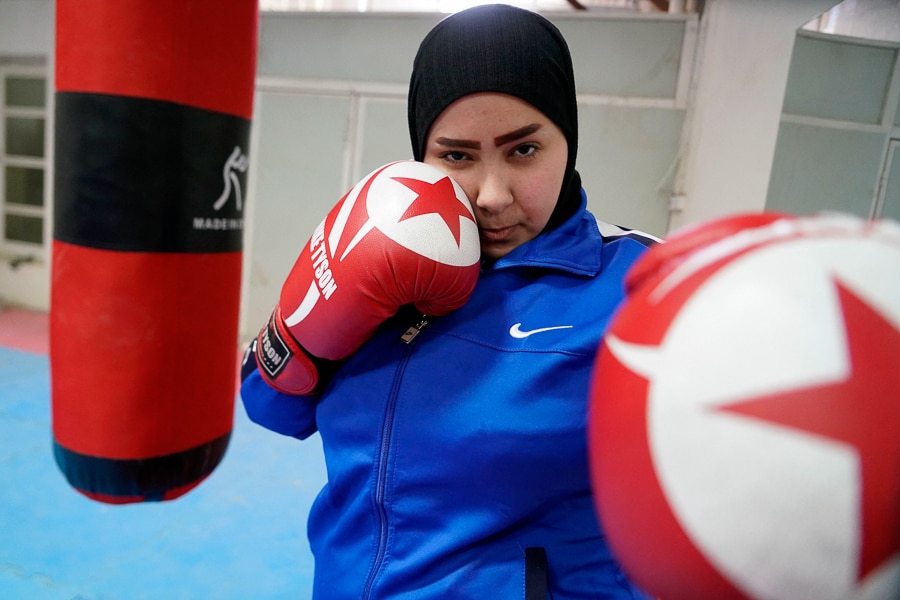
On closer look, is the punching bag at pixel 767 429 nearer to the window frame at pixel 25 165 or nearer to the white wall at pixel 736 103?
the white wall at pixel 736 103

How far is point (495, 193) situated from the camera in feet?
2.15

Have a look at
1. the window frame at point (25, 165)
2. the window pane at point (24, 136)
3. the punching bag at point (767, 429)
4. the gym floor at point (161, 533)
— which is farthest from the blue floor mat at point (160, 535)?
the window pane at point (24, 136)

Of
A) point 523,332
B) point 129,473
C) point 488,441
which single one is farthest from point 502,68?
point 129,473

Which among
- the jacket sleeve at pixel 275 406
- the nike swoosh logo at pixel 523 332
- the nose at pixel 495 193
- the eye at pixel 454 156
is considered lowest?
the jacket sleeve at pixel 275 406

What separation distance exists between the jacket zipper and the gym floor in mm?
997

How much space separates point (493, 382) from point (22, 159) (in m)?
4.86

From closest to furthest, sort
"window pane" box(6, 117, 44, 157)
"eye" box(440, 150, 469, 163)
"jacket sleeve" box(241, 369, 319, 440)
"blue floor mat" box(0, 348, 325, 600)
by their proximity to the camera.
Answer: "eye" box(440, 150, 469, 163) < "jacket sleeve" box(241, 369, 319, 440) < "blue floor mat" box(0, 348, 325, 600) < "window pane" box(6, 117, 44, 157)

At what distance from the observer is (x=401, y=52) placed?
3.08 m

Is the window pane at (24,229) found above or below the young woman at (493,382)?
below

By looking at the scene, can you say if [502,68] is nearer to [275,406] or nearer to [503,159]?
[503,159]

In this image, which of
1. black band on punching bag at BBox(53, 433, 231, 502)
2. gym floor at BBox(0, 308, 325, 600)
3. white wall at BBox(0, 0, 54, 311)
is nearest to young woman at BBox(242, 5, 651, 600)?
black band on punching bag at BBox(53, 433, 231, 502)

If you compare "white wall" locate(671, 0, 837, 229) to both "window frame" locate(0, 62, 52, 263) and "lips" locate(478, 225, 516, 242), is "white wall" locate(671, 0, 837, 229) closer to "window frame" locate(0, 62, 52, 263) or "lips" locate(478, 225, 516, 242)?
"lips" locate(478, 225, 516, 242)

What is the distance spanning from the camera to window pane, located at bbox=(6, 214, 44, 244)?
4102mm

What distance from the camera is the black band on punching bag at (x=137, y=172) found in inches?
25.8
